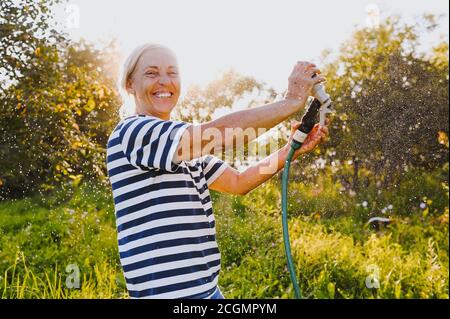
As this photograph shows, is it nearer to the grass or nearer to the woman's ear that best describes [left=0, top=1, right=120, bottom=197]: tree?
the grass

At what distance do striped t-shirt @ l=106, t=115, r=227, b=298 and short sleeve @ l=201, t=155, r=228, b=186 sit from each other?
0.74 ft

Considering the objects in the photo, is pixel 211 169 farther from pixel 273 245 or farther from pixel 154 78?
pixel 273 245

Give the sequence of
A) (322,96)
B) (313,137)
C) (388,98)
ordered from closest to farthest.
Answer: (322,96) < (313,137) < (388,98)

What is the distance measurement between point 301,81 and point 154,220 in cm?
43

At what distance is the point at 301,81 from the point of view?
1.19 meters

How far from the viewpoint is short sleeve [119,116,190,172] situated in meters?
1.12

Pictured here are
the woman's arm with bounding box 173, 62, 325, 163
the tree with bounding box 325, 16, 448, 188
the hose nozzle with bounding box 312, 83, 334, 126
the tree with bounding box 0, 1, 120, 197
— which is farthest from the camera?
the tree with bounding box 325, 16, 448, 188

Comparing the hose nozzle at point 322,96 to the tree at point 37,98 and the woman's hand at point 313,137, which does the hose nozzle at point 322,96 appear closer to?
the woman's hand at point 313,137

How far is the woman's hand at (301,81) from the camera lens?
1172 mm

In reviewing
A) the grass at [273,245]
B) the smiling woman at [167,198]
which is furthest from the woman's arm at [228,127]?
the grass at [273,245]

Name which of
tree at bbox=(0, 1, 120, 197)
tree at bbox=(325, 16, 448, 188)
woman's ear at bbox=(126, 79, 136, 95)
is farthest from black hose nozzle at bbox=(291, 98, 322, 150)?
tree at bbox=(325, 16, 448, 188)

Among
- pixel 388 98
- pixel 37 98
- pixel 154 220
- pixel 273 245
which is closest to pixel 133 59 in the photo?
pixel 154 220

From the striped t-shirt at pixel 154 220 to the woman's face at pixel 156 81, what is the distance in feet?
0.36

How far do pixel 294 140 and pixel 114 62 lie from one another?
2.49 meters
